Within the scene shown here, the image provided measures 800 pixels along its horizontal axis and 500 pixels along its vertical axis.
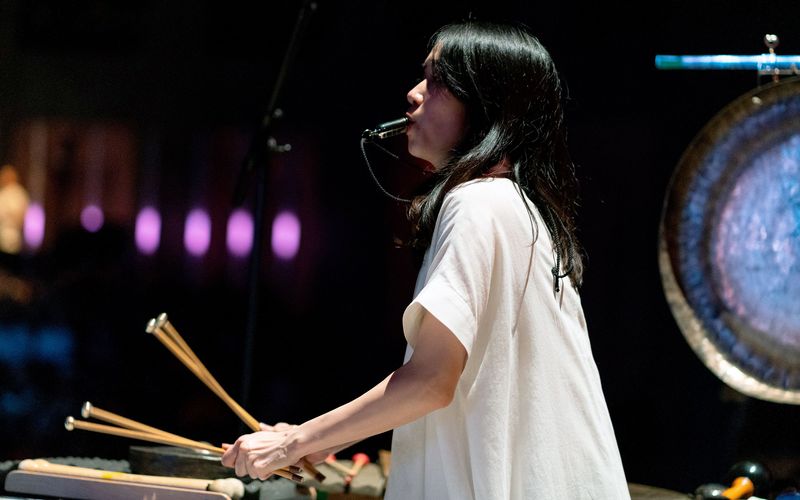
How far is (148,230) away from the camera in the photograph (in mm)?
3510

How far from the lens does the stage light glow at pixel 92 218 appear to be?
349 cm

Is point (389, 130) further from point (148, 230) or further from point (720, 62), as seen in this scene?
point (148, 230)

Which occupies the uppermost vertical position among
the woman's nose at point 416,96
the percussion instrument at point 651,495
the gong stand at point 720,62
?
the gong stand at point 720,62

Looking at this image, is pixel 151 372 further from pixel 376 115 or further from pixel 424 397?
A: pixel 424 397

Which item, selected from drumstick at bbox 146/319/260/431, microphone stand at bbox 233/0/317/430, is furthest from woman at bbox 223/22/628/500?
microphone stand at bbox 233/0/317/430

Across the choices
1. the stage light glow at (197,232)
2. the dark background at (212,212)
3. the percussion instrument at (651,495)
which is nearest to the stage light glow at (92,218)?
the dark background at (212,212)

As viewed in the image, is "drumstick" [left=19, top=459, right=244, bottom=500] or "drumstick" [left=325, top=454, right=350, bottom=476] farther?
"drumstick" [left=325, top=454, right=350, bottom=476]

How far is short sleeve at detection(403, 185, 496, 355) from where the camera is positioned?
132cm

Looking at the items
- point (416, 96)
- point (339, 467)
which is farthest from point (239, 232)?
point (416, 96)

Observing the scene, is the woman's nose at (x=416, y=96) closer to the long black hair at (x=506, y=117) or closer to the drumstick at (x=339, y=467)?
the long black hair at (x=506, y=117)

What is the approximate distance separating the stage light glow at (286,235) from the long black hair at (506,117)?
1951mm

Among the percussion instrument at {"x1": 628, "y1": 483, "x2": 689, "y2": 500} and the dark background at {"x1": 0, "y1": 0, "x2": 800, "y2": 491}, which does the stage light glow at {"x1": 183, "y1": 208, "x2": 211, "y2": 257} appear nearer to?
the dark background at {"x1": 0, "y1": 0, "x2": 800, "y2": 491}

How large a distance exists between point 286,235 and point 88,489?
1.87m

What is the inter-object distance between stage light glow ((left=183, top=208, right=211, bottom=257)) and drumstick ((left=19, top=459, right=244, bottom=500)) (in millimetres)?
1768
